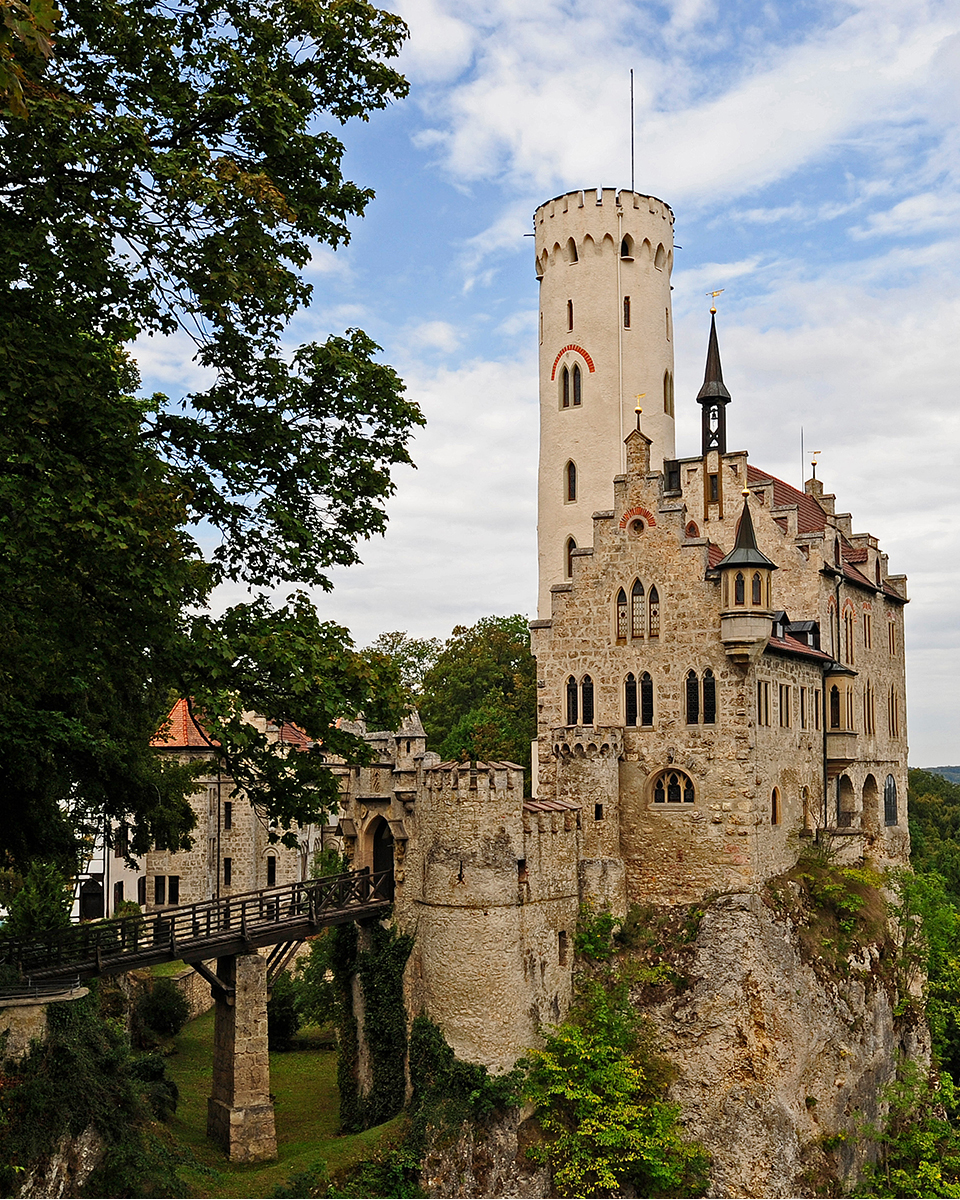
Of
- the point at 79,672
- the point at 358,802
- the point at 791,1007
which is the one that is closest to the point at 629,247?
the point at 358,802

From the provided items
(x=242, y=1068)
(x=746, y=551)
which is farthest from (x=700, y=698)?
(x=242, y=1068)

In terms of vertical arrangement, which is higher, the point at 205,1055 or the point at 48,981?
the point at 48,981

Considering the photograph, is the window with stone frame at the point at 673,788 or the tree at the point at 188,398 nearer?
the tree at the point at 188,398

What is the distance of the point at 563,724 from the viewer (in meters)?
33.2

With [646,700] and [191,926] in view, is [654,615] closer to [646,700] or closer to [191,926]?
[646,700]

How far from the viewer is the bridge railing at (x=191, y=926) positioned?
2388 cm

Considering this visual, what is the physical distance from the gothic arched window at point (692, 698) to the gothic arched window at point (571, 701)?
367cm

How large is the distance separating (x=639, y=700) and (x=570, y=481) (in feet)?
35.1

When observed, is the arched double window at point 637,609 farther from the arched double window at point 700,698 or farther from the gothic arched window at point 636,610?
the arched double window at point 700,698

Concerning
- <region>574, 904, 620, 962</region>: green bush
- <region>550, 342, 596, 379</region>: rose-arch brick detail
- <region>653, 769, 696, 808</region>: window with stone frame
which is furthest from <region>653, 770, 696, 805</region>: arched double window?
<region>550, 342, 596, 379</region>: rose-arch brick detail

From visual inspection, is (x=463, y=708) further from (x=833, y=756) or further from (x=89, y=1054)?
(x=89, y=1054)

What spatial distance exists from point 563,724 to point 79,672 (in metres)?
18.6

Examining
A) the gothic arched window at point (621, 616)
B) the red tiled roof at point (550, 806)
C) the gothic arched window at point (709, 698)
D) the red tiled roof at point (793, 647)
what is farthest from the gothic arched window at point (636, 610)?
the red tiled roof at point (550, 806)

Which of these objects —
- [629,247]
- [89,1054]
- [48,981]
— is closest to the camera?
[89,1054]
